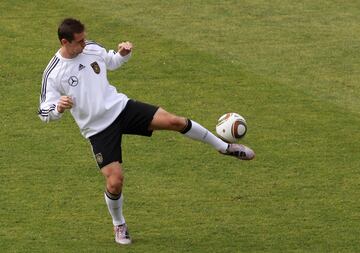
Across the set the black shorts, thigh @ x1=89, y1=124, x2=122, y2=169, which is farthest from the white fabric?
thigh @ x1=89, y1=124, x2=122, y2=169

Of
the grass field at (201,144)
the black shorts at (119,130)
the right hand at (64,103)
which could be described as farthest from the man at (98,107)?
the grass field at (201,144)

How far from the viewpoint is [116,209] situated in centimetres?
1145

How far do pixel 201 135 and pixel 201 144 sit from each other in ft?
8.91

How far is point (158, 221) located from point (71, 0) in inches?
362

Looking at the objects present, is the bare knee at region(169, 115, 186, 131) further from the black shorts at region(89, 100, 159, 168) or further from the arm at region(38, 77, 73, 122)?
the arm at region(38, 77, 73, 122)

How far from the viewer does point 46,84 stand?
1130 centimetres

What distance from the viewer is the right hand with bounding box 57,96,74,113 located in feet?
35.5

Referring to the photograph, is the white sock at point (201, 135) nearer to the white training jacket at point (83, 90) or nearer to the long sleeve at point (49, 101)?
the white training jacket at point (83, 90)

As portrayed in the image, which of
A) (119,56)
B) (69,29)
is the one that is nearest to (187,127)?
(119,56)

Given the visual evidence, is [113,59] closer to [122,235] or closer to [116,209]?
[116,209]

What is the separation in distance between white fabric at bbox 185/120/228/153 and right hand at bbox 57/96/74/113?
1.50 m

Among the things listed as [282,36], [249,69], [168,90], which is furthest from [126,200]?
[282,36]

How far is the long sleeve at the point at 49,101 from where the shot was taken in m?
11.0

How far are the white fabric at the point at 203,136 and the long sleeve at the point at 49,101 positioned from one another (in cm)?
152
